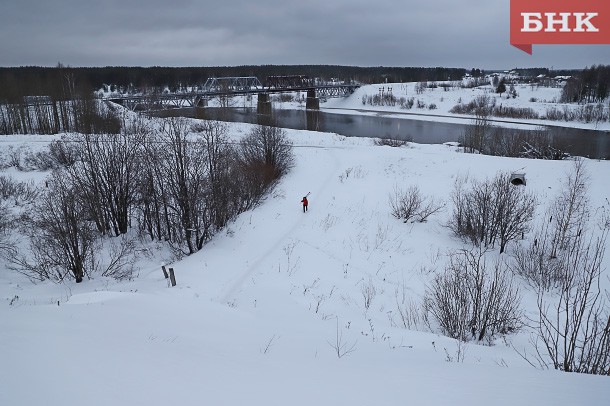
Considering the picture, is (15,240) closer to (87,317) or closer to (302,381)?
(87,317)

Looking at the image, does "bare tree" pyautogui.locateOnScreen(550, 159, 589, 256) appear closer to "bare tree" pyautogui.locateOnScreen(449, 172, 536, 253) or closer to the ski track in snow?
"bare tree" pyautogui.locateOnScreen(449, 172, 536, 253)

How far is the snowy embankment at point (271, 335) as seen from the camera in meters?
4.86

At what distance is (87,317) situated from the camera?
298 inches

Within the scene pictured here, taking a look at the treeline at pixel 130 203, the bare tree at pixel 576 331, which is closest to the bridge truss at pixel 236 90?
the treeline at pixel 130 203

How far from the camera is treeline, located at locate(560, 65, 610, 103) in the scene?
73562 millimetres

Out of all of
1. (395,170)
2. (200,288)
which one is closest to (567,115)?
(395,170)

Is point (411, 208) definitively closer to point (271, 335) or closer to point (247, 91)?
point (271, 335)

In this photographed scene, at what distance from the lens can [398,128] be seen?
66000mm

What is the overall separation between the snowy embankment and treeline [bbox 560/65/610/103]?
74.8 m

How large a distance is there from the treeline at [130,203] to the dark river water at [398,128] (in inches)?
636

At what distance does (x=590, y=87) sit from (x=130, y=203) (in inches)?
3509

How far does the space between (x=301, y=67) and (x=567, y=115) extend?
150638mm

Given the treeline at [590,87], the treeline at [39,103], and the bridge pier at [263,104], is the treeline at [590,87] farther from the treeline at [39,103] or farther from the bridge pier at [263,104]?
the treeline at [39,103]

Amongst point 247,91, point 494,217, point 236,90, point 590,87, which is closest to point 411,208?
point 494,217
